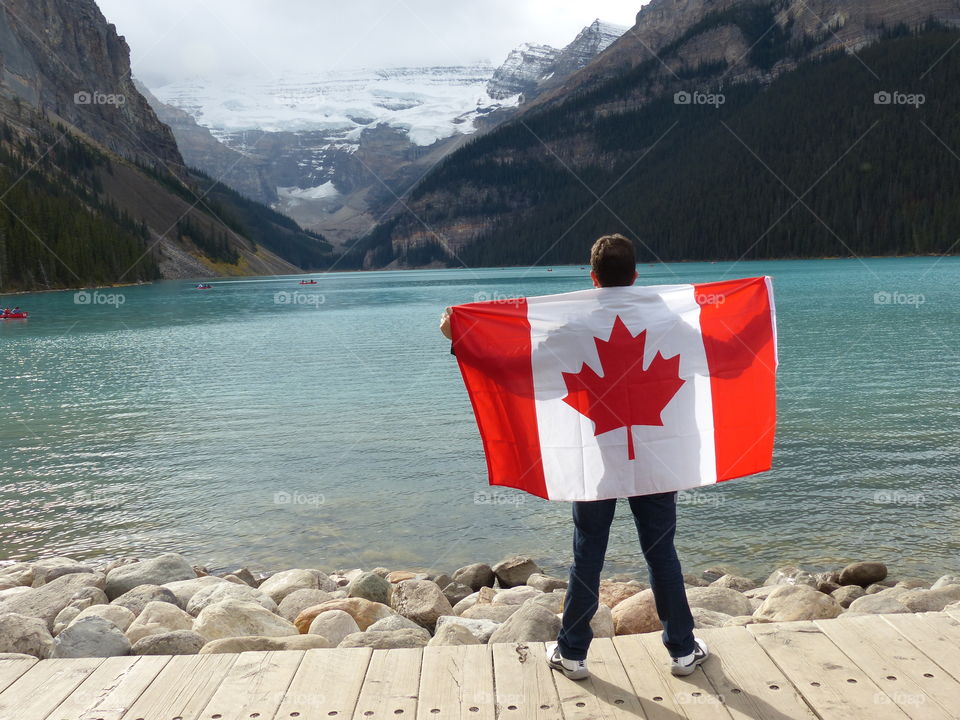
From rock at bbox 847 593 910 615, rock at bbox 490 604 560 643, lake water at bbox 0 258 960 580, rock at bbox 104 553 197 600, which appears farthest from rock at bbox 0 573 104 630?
rock at bbox 847 593 910 615

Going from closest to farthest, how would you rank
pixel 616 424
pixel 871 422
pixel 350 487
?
pixel 616 424 → pixel 350 487 → pixel 871 422

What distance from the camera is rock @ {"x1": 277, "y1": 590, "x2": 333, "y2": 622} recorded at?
27.1 ft

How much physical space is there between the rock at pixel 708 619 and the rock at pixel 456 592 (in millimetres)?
3104

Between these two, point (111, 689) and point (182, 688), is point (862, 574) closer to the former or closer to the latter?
point (182, 688)

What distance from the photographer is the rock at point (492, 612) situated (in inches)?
297

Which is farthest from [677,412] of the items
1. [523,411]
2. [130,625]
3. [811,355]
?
[811,355]

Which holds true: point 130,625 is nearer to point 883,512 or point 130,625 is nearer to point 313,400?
point 883,512

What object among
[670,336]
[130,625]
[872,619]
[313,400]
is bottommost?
[313,400]

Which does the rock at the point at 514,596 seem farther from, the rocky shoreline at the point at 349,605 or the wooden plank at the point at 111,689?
the wooden plank at the point at 111,689

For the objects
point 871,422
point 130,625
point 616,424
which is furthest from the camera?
point 871,422

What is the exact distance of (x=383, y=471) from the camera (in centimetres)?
1598

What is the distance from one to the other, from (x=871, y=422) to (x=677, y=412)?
1517 centimetres

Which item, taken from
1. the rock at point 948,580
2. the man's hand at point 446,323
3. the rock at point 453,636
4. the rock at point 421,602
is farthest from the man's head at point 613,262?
the rock at point 948,580

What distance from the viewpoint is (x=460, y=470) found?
15.9 metres
